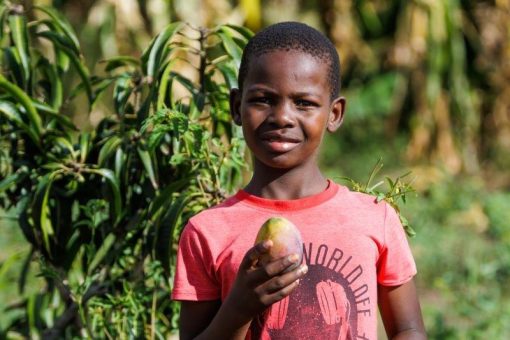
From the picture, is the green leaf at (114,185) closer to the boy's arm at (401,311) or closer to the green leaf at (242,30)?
the green leaf at (242,30)

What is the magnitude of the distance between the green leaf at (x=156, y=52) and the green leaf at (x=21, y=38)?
373 millimetres

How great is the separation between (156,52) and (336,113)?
3.07 ft

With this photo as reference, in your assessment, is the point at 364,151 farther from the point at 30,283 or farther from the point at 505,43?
the point at 30,283

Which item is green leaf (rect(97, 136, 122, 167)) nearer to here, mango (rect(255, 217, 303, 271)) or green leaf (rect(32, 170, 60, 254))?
green leaf (rect(32, 170, 60, 254))

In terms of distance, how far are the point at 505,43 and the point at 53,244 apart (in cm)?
792

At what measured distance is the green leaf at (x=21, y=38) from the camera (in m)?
3.27

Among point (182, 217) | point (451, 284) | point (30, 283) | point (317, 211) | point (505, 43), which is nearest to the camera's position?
point (317, 211)

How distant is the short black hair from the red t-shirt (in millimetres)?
→ 244

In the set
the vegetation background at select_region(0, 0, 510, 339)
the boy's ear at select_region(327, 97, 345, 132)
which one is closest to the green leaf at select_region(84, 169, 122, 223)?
the boy's ear at select_region(327, 97, 345, 132)

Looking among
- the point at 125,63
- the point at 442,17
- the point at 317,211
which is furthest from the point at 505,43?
the point at 317,211

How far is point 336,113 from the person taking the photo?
2.33 metres

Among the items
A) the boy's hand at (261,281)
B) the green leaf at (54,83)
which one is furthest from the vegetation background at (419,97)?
the boy's hand at (261,281)

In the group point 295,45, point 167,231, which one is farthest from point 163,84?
point 295,45

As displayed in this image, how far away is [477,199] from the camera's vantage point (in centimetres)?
874
